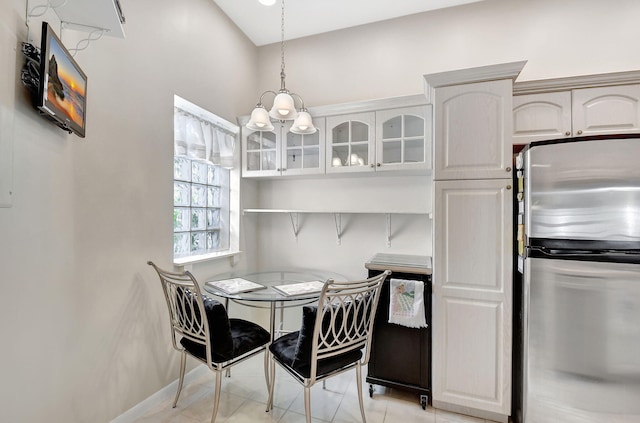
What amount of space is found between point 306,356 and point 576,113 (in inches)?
92.0

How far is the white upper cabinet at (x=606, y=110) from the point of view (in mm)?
1886

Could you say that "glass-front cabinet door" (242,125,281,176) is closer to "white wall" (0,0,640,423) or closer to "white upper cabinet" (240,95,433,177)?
"white upper cabinet" (240,95,433,177)

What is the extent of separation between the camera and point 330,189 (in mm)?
2996

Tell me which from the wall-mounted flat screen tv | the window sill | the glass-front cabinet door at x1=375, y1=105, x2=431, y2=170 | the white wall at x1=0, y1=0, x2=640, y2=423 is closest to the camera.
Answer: the wall-mounted flat screen tv

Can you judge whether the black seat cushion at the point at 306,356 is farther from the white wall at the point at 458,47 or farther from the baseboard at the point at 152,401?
the white wall at the point at 458,47

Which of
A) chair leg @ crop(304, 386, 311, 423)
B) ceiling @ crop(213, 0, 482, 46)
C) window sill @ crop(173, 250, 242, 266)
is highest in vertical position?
ceiling @ crop(213, 0, 482, 46)

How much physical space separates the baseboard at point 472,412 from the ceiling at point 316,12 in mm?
3221

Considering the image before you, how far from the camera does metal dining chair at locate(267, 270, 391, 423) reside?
1.63 m

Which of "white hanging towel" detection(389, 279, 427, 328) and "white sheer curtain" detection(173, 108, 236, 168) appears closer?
"white hanging towel" detection(389, 279, 427, 328)

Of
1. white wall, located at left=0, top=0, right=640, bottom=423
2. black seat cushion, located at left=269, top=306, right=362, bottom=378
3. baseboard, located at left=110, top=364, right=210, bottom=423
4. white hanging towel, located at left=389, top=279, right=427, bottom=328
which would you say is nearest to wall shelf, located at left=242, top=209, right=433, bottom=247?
white wall, located at left=0, top=0, right=640, bottom=423

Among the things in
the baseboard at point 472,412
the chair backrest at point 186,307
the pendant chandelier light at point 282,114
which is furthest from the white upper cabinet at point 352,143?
the baseboard at point 472,412

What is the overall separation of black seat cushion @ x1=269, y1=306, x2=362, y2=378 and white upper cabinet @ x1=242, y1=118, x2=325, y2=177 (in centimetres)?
144

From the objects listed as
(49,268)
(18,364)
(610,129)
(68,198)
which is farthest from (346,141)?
(18,364)

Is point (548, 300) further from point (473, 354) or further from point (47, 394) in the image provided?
point (47, 394)
